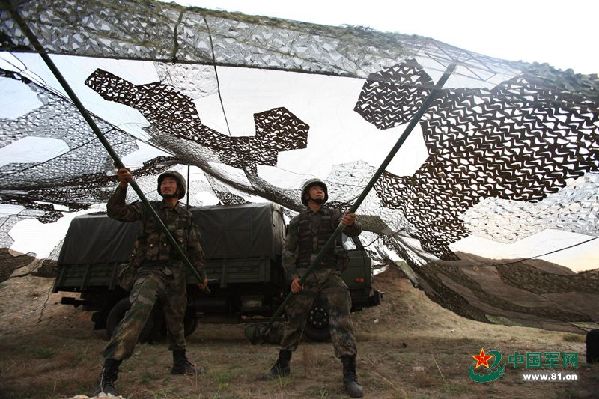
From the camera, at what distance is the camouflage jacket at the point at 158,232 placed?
3588 mm

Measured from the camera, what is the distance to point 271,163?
5.21 metres

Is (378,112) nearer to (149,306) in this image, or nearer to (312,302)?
(312,302)

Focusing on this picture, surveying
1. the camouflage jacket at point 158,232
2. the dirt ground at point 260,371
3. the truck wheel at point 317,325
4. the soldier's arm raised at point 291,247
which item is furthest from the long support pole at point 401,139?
the truck wheel at point 317,325

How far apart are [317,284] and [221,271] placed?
2.92 meters

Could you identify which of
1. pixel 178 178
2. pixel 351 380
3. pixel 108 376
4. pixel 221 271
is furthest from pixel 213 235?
pixel 351 380

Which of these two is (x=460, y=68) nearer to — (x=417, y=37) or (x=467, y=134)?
(x=417, y=37)

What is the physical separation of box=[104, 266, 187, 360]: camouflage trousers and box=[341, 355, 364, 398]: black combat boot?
1.73 meters

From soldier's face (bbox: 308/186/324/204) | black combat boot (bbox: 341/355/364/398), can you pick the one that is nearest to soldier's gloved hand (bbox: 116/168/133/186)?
soldier's face (bbox: 308/186/324/204)

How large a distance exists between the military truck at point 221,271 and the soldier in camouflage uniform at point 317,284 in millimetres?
2318

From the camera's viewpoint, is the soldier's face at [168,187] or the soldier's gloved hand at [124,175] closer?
the soldier's gloved hand at [124,175]

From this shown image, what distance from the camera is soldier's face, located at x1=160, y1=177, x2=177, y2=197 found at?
406 centimetres

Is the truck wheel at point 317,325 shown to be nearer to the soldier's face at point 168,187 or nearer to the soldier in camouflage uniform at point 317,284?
the soldier in camouflage uniform at point 317,284

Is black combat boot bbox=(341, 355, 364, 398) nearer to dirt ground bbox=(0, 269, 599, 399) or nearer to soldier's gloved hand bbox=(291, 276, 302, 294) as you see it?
dirt ground bbox=(0, 269, 599, 399)

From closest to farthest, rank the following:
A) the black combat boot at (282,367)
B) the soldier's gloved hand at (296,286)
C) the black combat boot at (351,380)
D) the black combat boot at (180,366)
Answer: the black combat boot at (351,380) → the soldier's gloved hand at (296,286) → the black combat boot at (282,367) → the black combat boot at (180,366)
